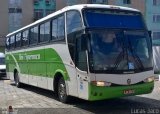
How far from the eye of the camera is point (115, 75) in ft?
36.0

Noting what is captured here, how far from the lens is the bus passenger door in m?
11.1

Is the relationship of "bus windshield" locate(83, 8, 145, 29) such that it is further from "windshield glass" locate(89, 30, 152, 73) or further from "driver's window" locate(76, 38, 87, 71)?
"driver's window" locate(76, 38, 87, 71)

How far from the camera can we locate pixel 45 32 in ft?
49.5

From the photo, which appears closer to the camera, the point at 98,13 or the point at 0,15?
the point at 98,13

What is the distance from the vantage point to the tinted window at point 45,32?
14.8m

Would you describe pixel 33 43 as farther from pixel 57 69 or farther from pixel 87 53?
pixel 87 53

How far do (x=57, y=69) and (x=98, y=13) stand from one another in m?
2.92

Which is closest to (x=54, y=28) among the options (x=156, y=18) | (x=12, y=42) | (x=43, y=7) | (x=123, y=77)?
(x=123, y=77)

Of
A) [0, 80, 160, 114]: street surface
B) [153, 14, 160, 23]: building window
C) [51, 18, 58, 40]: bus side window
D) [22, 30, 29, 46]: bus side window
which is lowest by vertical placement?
[0, 80, 160, 114]: street surface

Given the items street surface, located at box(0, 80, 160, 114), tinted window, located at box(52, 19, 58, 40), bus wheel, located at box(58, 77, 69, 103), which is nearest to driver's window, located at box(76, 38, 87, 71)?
street surface, located at box(0, 80, 160, 114)

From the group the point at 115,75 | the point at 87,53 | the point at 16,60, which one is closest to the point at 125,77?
the point at 115,75

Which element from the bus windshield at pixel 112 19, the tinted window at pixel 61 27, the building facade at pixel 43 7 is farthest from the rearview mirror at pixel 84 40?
the building facade at pixel 43 7

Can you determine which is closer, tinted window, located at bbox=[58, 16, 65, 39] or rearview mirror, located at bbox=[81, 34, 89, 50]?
rearview mirror, located at bbox=[81, 34, 89, 50]

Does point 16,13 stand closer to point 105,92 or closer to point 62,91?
point 62,91
